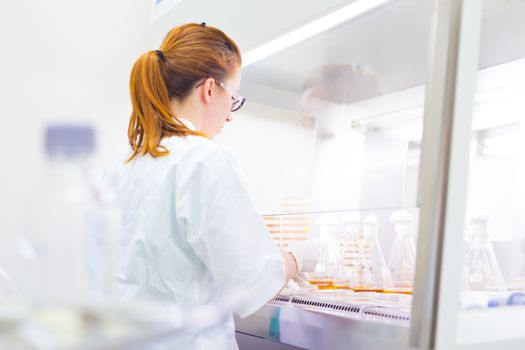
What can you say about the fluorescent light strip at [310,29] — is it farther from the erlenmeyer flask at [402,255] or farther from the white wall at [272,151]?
the erlenmeyer flask at [402,255]

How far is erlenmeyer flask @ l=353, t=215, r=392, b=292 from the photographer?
145 centimetres

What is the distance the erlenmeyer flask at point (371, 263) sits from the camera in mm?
1453

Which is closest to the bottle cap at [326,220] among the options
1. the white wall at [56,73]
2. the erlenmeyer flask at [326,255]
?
the erlenmeyer flask at [326,255]

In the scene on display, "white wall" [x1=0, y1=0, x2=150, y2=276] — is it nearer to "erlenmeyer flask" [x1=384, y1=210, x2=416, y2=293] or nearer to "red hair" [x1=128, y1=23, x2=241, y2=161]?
"red hair" [x1=128, y1=23, x2=241, y2=161]

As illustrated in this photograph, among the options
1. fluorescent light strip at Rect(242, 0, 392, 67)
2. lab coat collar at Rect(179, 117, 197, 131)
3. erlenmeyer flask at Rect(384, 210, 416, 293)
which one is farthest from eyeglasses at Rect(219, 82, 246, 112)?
erlenmeyer flask at Rect(384, 210, 416, 293)

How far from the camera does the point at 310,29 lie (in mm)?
1599

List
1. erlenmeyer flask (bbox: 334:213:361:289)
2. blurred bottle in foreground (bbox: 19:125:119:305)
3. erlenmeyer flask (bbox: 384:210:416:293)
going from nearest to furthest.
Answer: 1. blurred bottle in foreground (bbox: 19:125:119:305)
2. erlenmeyer flask (bbox: 384:210:416:293)
3. erlenmeyer flask (bbox: 334:213:361:289)

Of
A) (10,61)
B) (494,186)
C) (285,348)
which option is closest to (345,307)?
(285,348)

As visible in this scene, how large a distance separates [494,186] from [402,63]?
429 millimetres

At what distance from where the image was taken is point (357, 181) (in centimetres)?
179

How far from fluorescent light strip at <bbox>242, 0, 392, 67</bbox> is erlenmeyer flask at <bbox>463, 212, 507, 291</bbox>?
58 cm

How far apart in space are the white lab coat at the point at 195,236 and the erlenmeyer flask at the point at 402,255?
39cm

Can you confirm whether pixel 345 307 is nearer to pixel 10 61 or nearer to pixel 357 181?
pixel 357 181

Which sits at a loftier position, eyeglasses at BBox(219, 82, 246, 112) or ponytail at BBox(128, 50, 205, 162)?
eyeglasses at BBox(219, 82, 246, 112)
